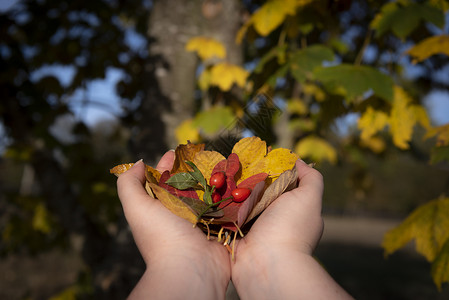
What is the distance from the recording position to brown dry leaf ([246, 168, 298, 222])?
940 millimetres

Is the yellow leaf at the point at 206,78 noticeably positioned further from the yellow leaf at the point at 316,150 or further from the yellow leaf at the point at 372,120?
the yellow leaf at the point at 316,150

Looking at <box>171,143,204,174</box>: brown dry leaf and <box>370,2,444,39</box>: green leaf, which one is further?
<box>370,2,444,39</box>: green leaf

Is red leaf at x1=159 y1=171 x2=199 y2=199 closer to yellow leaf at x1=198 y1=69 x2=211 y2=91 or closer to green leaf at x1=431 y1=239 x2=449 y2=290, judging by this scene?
green leaf at x1=431 y1=239 x2=449 y2=290

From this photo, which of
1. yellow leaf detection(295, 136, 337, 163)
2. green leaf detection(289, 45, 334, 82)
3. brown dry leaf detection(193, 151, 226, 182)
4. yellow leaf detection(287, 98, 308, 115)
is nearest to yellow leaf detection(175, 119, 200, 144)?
green leaf detection(289, 45, 334, 82)

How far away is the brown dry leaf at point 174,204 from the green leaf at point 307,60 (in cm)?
104

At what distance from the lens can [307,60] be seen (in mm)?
1734

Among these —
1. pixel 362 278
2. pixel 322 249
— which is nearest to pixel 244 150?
pixel 362 278

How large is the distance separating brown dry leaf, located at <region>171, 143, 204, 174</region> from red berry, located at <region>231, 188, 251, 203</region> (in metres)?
0.18

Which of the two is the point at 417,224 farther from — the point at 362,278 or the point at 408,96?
the point at 362,278

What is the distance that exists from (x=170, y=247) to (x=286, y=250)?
1.13ft

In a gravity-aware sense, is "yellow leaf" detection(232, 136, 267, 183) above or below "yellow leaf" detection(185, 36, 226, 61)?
below

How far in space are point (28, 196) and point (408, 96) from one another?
419 centimetres

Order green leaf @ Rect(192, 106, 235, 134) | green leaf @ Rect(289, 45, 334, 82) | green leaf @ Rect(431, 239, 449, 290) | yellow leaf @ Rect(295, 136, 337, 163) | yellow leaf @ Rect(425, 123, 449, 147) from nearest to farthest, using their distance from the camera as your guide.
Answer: green leaf @ Rect(431, 239, 449, 290) < yellow leaf @ Rect(425, 123, 449, 147) < green leaf @ Rect(289, 45, 334, 82) < green leaf @ Rect(192, 106, 235, 134) < yellow leaf @ Rect(295, 136, 337, 163)

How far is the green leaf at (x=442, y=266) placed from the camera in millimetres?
1365
